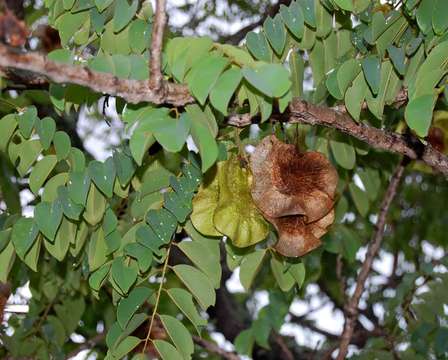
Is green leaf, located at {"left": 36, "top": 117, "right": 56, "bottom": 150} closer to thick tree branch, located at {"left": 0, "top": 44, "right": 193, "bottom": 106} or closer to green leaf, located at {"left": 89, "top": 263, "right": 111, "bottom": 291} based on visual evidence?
green leaf, located at {"left": 89, "top": 263, "right": 111, "bottom": 291}

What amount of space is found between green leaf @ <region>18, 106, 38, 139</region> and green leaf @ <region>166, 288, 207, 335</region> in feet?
1.53

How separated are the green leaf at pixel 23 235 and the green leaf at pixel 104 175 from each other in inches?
6.5

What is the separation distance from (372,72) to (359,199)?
870 mm

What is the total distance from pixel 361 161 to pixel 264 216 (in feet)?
3.03

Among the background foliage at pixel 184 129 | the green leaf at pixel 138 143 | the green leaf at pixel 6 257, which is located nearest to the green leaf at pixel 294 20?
the background foliage at pixel 184 129

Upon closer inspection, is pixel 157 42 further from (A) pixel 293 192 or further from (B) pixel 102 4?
(A) pixel 293 192

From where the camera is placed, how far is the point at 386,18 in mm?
1842

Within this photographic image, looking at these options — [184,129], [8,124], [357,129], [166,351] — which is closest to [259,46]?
[357,129]

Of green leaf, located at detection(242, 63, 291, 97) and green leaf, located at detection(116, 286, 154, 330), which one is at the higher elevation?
green leaf, located at detection(242, 63, 291, 97)

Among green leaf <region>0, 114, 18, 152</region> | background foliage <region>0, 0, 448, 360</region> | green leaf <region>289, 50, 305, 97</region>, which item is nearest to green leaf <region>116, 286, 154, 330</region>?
background foliage <region>0, 0, 448, 360</region>

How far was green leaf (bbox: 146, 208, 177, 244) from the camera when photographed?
178 cm

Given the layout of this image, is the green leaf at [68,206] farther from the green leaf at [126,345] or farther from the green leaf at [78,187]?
the green leaf at [126,345]

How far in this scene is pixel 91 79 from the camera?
1.30 meters

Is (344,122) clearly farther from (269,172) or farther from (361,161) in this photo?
(361,161)
